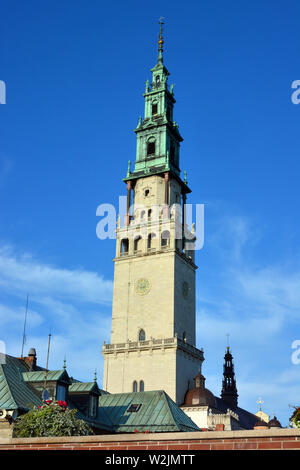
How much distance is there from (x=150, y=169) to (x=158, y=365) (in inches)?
1148

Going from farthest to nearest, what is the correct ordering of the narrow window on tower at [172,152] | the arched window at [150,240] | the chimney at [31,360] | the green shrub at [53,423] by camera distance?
the narrow window on tower at [172,152] → the arched window at [150,240] → the chimney at [31,360] → the green shrub at [53,423]

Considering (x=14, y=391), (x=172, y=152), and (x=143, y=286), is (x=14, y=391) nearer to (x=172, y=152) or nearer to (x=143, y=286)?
(x=143, y=286)

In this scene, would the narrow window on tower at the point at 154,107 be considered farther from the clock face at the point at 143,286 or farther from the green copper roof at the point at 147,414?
the green copper roof at the point at 147,414

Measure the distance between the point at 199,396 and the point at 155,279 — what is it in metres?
15.7

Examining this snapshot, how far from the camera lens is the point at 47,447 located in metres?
14.4

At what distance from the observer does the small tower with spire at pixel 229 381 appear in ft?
442

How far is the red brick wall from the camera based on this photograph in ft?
39.7

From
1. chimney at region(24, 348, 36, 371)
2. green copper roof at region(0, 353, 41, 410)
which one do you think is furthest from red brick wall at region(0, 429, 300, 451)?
chimney at region(24, 348, 36, 371)

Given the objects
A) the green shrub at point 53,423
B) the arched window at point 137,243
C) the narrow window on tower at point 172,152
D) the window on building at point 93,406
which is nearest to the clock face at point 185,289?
the arched window at point 137,243

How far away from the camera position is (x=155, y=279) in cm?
7675

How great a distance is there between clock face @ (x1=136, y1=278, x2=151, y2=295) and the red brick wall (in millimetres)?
62299

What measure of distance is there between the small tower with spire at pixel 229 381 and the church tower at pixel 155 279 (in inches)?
2404

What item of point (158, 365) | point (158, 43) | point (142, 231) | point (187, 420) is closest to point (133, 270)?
point (142, 231)
